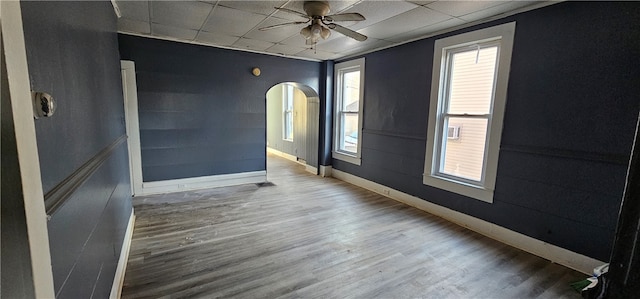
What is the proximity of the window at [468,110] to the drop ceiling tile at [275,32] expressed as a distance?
6.19 feet

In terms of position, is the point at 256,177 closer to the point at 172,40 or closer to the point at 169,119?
the point at 169,119

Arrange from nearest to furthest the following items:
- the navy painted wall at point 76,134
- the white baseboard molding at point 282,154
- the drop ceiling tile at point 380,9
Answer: the navy painted wall at point 76,134 < the drop ceiling tile at point 380,9 < the white baseboard molding at point 282,154

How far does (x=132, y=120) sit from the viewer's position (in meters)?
4.05

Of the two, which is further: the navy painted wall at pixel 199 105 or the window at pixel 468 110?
the navy painted wall at pixel 199 105

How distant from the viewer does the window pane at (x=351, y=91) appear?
5223 mm

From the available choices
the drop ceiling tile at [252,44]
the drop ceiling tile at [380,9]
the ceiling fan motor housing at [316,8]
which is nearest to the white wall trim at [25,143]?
the ceiling fan motor housing at [316,8]

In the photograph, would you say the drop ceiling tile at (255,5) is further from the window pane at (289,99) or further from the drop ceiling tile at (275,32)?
the window pane at (289,99)

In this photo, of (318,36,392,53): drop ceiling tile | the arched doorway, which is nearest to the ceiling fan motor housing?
(318,36,392,53): drop ceiling tile

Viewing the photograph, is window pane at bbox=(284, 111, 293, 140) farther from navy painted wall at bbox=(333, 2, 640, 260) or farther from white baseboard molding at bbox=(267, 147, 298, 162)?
navy painted wall at bbox=(333, 2, 640, 260)

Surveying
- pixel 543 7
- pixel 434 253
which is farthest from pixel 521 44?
pixel 434 253

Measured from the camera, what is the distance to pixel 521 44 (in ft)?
9.02

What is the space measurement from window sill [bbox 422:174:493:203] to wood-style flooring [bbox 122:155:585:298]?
424 millimetres

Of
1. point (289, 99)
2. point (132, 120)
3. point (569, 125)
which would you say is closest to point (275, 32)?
point (132, 120)

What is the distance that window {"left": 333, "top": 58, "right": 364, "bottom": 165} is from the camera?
16.7 ft
